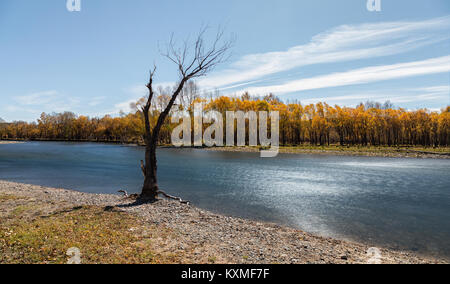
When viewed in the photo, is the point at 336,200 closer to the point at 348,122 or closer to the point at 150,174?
Answer: the point at 150,174

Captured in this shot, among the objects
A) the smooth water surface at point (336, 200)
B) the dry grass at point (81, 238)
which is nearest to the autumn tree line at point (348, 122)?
the smooth water surface at point (336, 200)

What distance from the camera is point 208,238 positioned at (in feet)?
32.2

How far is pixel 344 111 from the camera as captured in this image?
83938 millimetres

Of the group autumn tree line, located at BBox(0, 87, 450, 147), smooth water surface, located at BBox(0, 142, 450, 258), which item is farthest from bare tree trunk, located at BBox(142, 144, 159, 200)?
autumn tree line, located at BBox(0, 87, 450, 147)

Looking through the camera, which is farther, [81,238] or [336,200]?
[336,200]

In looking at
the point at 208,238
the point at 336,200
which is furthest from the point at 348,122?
the point at 208,238

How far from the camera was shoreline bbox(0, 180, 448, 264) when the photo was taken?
321 inches

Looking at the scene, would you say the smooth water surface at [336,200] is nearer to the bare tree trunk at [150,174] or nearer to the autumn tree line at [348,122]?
the bare tree trunk at [150,174]

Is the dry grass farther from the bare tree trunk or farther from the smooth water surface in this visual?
the smooth water surface

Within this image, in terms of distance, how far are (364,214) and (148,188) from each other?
516 inches

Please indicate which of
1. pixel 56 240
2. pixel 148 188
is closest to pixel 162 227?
pixel 56 240

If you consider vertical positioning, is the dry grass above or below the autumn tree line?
below
